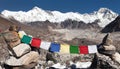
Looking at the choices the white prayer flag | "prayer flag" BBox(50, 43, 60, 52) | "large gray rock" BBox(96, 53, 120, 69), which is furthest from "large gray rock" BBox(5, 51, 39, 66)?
"large gray rock" BBox(96, 53, 120, 69)

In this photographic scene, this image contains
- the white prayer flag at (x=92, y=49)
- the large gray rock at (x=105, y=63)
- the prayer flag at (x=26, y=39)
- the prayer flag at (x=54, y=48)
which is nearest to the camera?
the large gray rock at (x=105, y=63)

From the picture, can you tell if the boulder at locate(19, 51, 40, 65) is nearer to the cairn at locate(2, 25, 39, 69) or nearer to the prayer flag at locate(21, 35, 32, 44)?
the cairn at locate(2, 25, 39, 69)

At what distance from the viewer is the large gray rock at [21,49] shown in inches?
620

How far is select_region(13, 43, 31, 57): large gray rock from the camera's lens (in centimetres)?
1574

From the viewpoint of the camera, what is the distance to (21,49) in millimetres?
15844

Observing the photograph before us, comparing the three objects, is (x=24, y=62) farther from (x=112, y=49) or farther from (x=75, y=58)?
(x=75, y=58)

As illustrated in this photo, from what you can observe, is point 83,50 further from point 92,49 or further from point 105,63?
point 105,63

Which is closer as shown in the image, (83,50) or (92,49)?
(83,50)

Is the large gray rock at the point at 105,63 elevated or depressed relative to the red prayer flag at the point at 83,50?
depressed

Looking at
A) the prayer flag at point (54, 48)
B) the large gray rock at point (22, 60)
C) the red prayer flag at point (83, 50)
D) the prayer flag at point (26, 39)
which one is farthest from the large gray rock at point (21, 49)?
the red prayer flag at point (83, 50)

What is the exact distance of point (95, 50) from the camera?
16.8 meters

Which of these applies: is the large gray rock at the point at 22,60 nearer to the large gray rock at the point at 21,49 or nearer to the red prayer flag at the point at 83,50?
the large gray rock at the point at 21,49

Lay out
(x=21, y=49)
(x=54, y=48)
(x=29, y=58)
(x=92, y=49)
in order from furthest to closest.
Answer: (x=92, y=49) → (x=54, y=48) → (x=29, y=58) → (x=21, y=49)

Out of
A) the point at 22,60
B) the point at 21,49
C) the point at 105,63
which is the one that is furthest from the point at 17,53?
the point at 105,63
